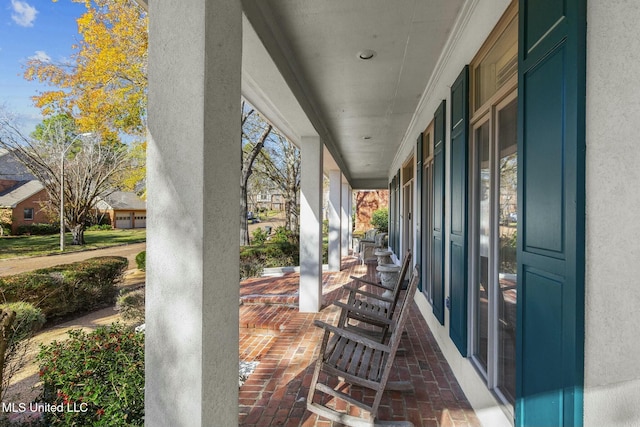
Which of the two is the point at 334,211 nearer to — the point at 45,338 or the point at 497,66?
the point at 45,338

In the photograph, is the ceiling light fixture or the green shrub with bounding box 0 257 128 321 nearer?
the ceiling light fixture

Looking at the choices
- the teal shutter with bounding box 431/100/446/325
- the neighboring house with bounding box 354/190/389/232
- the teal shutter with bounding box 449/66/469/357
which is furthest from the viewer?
the neighboring house with bounding box 354/190/389/232

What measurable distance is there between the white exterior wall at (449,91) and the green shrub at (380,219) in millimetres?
13770

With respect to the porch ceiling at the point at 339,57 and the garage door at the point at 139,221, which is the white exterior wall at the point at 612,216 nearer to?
the porch ceiling at the point at 339,57

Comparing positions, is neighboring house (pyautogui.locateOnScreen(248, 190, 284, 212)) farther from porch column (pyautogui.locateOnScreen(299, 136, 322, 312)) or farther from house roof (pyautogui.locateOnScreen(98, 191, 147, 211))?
porch column (pyautogui.locateOnScreen(299, 136, 322, 312))

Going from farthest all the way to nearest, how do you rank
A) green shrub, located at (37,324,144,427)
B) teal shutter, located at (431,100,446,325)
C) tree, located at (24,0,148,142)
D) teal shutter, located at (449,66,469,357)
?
tree, located at (24,0,148,142) → teal shutter, located at (431,100,446,325) → teal shutter, located at (449,66,469,357) → green shrub, located at (37,324,144,427)

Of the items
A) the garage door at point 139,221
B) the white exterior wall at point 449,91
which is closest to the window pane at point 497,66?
the white exterior wall at point 449,91

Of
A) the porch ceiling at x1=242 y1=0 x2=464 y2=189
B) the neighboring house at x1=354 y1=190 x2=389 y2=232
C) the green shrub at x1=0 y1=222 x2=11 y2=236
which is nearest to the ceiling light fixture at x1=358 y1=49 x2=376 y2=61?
the porch ceiling at x1=242 y1=0 x2=464 y2=189

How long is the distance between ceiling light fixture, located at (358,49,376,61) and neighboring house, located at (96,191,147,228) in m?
29.8

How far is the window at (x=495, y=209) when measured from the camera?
77.5 inches

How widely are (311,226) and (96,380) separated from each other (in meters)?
3.38

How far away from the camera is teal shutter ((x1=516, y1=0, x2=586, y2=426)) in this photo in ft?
3.87

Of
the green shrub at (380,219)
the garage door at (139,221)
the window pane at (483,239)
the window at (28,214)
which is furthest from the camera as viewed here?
the garage door at (139,221)

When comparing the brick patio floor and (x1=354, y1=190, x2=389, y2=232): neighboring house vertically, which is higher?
(x1=354, y1=190, x2=389, y2=232): neighboring house
